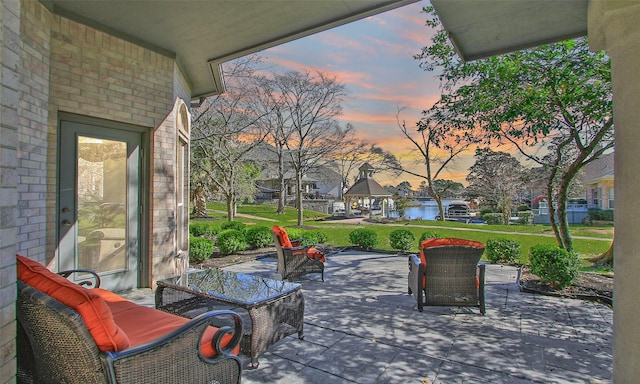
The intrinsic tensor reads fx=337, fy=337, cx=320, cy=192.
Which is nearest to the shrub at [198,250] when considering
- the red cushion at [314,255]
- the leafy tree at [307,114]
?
the red cushion at [314,255]

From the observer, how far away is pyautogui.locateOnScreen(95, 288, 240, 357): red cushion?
2201 mm

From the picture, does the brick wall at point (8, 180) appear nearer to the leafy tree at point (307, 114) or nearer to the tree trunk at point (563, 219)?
the tree trunk at point (563, 219)

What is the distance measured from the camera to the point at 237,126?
14.9 m

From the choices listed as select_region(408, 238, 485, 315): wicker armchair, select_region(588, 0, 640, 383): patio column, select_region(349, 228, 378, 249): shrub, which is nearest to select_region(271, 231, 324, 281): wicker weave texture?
select_region(408, 238, 485, 315): wicker armchair

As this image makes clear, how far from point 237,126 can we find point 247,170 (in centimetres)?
888

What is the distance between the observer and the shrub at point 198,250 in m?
7.61

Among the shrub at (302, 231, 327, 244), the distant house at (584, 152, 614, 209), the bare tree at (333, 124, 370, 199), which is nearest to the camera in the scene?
the shrub at (302, 231, 327, 244)

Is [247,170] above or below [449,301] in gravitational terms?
above

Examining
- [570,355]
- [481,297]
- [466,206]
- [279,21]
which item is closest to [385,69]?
[279,21]

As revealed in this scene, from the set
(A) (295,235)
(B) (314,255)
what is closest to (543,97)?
(B) (314,255)

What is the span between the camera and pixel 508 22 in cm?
422

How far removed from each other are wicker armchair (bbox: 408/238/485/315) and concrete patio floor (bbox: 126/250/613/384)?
0.21 m

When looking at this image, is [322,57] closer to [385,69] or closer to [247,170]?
[385,69]

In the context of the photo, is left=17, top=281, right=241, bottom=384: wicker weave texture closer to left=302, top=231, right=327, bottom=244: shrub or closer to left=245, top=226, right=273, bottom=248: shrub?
left=302, top=231, right=327, bottom=244: shrub
